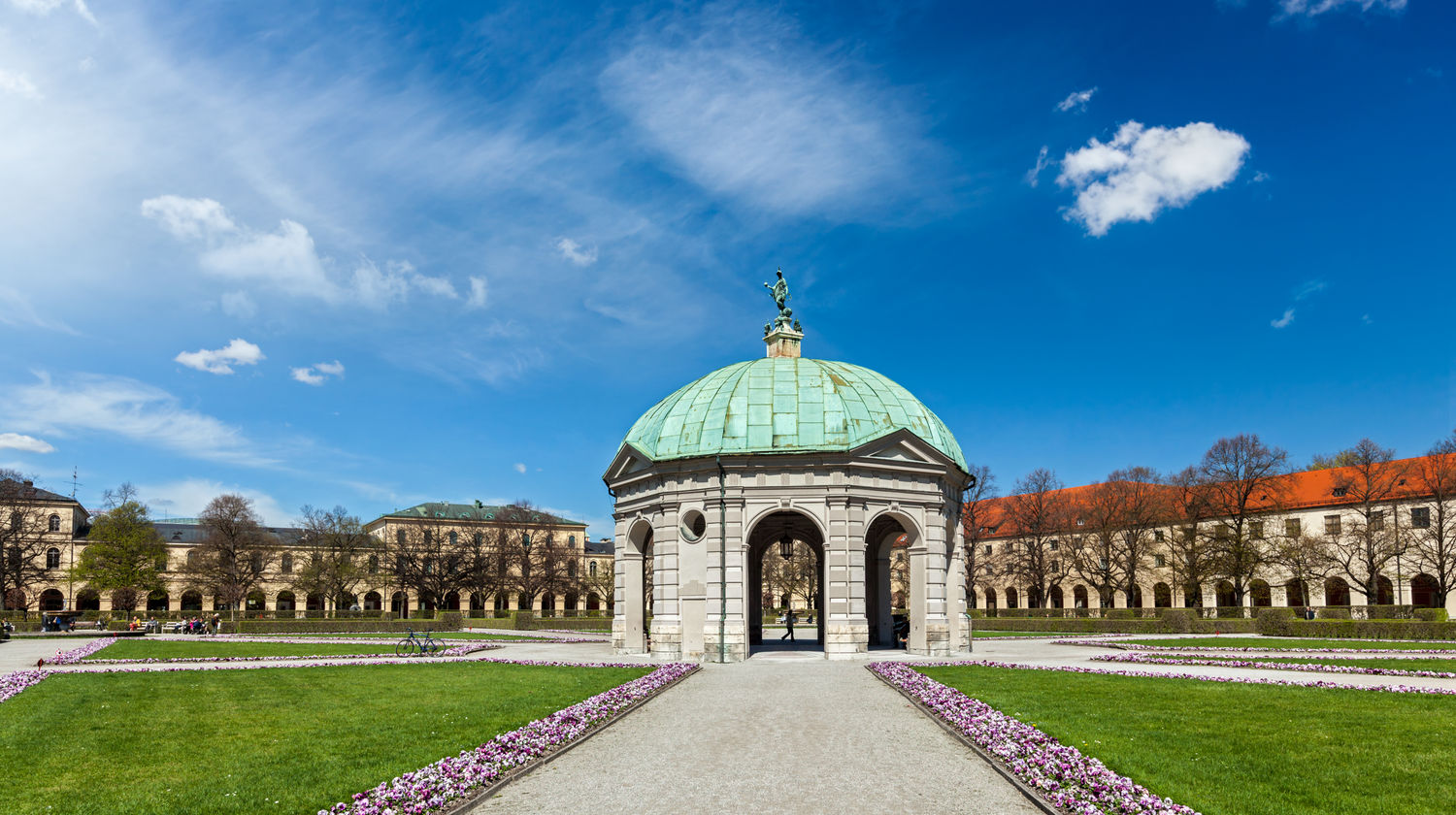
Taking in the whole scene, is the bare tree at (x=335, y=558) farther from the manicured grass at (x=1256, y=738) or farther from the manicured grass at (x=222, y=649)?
the manicured grass at (x=1256, y=738)

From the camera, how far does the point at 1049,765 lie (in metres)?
12.2

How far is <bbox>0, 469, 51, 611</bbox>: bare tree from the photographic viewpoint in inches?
2901

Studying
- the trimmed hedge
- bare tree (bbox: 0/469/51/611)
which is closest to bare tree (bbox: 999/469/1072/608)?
the trimmed hedge

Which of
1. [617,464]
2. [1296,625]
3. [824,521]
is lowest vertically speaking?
[1296,625]

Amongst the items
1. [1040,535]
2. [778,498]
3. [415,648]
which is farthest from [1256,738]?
[1040,535]

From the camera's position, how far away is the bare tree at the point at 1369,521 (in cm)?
6356

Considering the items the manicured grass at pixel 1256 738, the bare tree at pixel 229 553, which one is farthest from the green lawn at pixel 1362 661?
the bare tree at pixel 229 553

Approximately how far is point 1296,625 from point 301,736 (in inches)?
2031

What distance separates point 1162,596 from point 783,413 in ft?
227

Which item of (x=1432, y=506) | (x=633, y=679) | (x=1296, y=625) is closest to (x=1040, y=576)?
(x=1296, y=625)

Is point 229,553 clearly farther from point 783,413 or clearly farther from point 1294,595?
point 1294,595

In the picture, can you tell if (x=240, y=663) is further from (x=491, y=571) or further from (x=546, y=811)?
(x=491, y=571)

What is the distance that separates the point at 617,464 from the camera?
3597cm

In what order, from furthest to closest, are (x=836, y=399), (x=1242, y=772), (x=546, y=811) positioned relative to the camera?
(x=836, y=399) < (x=1242, y=772) < (x=546, y=811)
